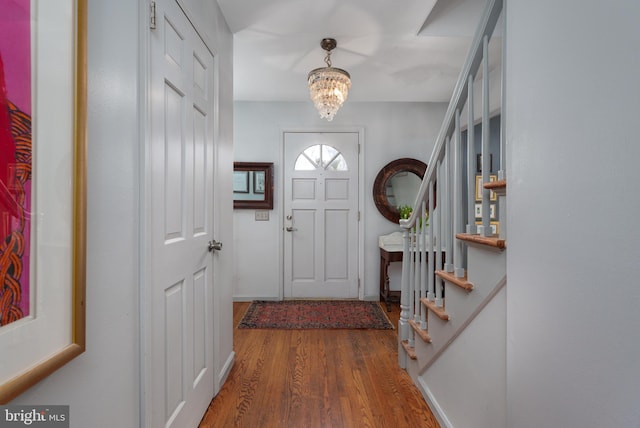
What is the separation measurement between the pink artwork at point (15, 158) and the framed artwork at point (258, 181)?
121 inches

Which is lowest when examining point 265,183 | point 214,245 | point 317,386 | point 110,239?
point 317,386

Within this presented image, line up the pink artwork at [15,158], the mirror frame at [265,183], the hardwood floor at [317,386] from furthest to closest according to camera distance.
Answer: the mirror frame at [265,183], the hardwood floor at [317,386], the pink artwork at [15,158]

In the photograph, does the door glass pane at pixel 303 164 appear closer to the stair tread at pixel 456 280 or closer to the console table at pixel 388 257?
the console table at pixel 388 257

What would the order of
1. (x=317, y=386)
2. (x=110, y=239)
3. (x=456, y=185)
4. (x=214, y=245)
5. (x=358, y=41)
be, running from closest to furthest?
1. (x=110, y=239)
2. (x=456, y=185)
3. (x=214, y=245)
4. (x=317, y=386)
5. (x=358, y=41)

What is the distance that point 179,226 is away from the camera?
1374mm

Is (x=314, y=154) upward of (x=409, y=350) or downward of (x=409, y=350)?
upward

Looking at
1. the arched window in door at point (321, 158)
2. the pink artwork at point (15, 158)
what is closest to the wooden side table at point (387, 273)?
the arched window in door at point (321, 158)

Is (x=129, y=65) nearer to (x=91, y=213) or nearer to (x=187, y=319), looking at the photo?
(x=91, y=213)

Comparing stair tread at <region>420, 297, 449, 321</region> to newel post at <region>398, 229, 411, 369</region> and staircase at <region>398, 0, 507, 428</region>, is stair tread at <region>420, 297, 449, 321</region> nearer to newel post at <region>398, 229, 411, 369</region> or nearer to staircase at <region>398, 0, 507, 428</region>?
staircase at <region>398, 0, 507, 428</region>

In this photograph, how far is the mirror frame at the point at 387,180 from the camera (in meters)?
3.73

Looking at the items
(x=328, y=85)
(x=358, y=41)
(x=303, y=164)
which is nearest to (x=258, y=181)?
(x=303, y=164)

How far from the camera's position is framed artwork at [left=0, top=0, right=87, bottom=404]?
58 cm

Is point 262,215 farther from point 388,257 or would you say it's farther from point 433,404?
point 433,404

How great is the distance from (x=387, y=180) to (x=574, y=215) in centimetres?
Result: 309
